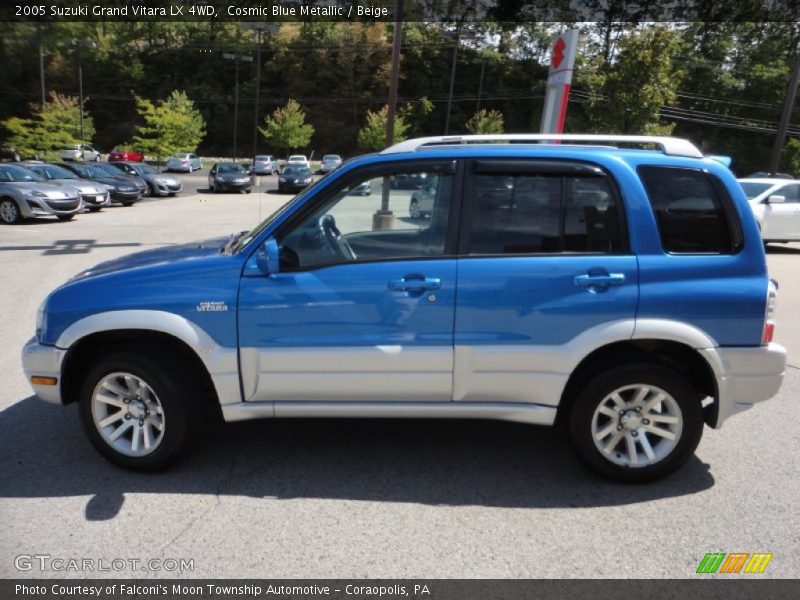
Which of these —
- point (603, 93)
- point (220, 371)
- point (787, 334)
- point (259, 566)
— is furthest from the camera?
point (603, 93)

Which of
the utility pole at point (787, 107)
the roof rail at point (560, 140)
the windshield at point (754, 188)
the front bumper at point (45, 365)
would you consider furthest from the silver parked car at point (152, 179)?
the utility pole at point (787, 107)

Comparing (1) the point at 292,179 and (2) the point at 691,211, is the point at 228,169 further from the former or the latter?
(2) the point at 691,211

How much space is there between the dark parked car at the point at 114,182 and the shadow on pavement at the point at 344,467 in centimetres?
1825

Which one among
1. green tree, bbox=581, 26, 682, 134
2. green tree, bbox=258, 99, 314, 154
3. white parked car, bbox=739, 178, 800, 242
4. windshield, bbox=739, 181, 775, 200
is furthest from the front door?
green tree, bbox=258, 99, 314, 154

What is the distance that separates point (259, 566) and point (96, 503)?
1.12 metres

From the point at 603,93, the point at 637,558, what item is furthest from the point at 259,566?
the point at 603,93

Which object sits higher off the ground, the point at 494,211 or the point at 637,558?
the point at 494,211

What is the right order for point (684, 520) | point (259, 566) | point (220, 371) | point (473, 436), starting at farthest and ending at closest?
point (473, 436) → point (220, 371) → point (684, 520) → point (259, 566)

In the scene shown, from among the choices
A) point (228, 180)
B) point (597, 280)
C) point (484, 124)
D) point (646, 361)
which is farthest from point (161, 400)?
point (484, 124)

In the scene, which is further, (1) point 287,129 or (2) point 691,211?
(1) point 287,129

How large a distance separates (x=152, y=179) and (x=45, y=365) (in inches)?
948

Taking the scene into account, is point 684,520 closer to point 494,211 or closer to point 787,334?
point 494,211

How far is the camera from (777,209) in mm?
13008

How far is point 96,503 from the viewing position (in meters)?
3.17
